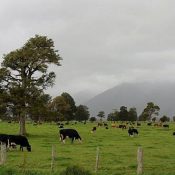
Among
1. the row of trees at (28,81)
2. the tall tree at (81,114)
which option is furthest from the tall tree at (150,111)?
the row of trees at (28,81)

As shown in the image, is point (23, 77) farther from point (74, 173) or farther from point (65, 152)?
point (74, 173)

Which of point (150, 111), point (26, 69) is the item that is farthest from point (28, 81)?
point (150, 111)

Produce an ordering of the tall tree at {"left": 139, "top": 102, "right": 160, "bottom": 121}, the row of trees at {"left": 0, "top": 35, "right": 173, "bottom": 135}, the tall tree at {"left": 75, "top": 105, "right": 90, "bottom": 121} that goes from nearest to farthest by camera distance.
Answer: the row of trees at {"left": 0, "top": 35, "right": 173, "bottom": 135}
the tall tree at {"left": 139, "top": 102, "right": 160, "bottom": 121}
the tall tree at {"left": 75, "top": 105, "right": 90, "bottom": 121}

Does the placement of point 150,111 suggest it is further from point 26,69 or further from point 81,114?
point 26,69

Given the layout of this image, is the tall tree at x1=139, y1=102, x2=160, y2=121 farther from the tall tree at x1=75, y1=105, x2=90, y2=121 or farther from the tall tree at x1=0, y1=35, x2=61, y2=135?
the tall tree at x1=0, y1=35, x2=61, y2=135

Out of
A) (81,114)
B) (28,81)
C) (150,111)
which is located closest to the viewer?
(28,81)

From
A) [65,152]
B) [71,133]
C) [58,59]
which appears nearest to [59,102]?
[58,59]

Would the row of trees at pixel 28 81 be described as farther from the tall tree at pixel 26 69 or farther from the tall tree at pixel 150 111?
the tall tree at pixel 150 111

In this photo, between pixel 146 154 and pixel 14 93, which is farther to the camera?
pixel 14 93

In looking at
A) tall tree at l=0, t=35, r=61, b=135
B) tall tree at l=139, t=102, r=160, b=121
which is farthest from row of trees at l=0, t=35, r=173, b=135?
tall tree at l=139, t=102, r=160, b=121

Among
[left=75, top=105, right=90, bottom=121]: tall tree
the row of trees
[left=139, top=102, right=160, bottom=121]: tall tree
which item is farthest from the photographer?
[left=75, top=105, right=90, bottom=121]: tall tree

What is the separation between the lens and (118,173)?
25188 mm

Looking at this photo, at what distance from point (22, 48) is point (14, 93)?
699 centimetres

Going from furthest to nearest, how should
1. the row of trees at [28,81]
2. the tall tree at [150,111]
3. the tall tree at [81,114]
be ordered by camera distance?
the tall tree at [81,114] → the tall tree at [150,111] → the row of trees at [28,81]
